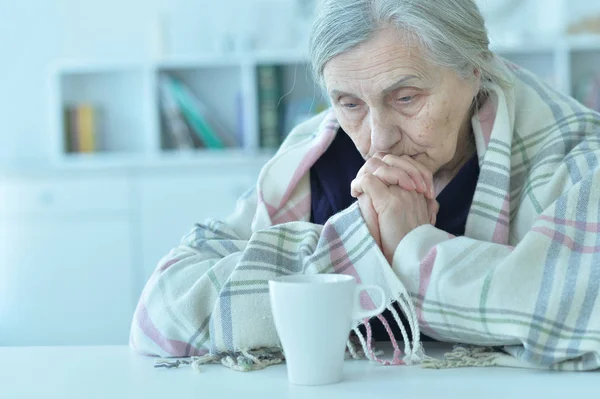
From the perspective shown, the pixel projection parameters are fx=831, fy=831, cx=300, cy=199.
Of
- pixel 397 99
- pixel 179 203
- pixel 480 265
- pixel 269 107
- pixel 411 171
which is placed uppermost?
pixel 269 107

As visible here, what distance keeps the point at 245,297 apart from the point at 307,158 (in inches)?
15.6

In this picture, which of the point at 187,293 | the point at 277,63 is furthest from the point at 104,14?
the point at 187,293

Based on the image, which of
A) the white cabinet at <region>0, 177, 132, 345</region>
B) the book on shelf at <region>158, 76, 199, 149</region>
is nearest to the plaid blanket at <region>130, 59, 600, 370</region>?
the white cabinet at <region>0, 177, 132, 345</region>

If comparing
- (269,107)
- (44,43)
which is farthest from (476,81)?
(44,43)

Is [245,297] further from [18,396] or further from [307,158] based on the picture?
[307,158]

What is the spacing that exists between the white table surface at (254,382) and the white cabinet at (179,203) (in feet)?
8.43

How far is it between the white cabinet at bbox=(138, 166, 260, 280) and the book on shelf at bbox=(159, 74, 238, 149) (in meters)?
0.26

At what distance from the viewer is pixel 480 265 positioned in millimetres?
967

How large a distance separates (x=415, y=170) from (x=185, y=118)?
274 centimetres

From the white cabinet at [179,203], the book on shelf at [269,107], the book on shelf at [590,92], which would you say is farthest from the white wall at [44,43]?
the book on shelf at [590,92]

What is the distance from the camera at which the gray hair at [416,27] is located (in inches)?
45.8

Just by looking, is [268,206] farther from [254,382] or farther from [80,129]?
[80,129]

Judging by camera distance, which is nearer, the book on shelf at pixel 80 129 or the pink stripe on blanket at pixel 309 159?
the pink stripe on blanket at pixel 309 159

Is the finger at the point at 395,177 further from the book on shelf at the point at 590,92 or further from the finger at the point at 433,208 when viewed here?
the book on shelf at the point at 590,92
